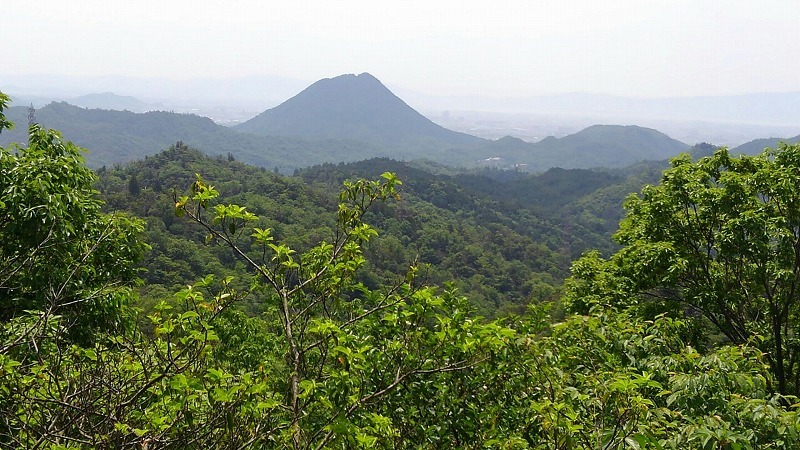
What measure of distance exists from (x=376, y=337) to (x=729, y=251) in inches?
323

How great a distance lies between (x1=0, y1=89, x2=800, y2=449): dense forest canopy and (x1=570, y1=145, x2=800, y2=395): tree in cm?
5

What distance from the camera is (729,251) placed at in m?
8.88

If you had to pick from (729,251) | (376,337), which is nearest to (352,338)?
(376,337)

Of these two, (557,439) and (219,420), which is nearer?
(557,439)

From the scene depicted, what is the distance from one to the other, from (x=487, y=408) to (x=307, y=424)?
52.6 inches

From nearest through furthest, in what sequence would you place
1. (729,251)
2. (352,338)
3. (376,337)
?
(352,338)
(376,337)
(729,251)

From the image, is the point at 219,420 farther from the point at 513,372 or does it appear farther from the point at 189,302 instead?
the point at 513,372

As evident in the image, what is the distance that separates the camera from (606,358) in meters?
4.04

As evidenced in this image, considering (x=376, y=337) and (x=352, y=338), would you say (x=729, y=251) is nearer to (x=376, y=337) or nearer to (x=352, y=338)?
(x=376, y=337)

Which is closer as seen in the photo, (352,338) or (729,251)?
(352,338)

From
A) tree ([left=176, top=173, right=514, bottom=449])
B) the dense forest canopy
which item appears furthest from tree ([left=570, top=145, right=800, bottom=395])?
tree ([left=176, top=173, right=514, bottom=449])

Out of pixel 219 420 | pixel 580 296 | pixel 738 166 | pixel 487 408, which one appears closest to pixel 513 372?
pixel 487 408

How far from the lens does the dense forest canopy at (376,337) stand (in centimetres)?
272

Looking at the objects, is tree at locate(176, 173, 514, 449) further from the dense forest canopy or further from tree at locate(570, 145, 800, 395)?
tree at locate(570, 145, 800, 395)
